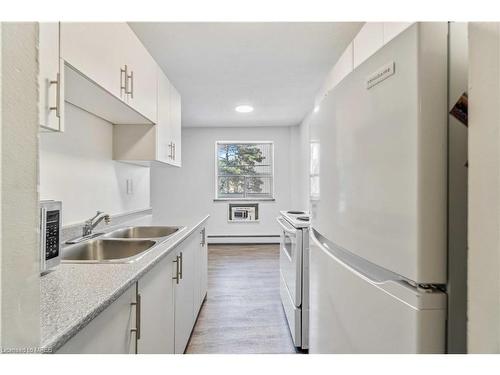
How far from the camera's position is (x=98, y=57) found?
134 centimetres

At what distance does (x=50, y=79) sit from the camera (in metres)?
1.02

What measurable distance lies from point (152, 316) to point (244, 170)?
479cm

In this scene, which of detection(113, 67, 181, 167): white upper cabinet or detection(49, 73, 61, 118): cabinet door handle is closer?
detection(49, 73, 61, 118): cabinet door handle

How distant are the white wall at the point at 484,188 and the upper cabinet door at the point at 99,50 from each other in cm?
130

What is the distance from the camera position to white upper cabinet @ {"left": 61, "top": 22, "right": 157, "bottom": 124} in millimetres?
1185

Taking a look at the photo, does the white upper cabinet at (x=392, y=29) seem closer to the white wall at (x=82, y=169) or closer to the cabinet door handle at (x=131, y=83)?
the cabinet door handle at (x=131, y=83)

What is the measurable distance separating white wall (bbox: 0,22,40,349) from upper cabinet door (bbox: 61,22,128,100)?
90 cm

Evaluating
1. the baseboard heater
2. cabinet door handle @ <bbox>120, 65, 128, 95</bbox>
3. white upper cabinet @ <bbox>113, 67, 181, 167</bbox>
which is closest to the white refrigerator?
cabinet door handle @ <bbox>120, 65, 128, 95</bbox>

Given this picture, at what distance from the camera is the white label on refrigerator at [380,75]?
0.69 meters

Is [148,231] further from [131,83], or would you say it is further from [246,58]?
[246,58]

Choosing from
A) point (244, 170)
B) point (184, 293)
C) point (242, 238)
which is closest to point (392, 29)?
point (184, 293)

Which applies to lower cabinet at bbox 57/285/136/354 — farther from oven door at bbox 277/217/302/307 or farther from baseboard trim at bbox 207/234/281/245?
baseboard trim at bbox 207/234/281/245
